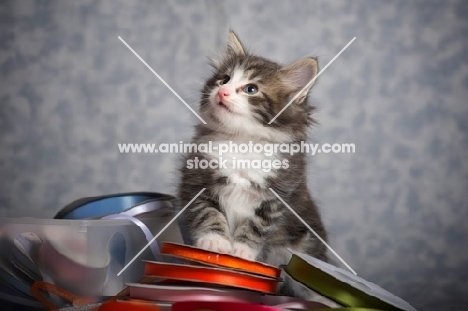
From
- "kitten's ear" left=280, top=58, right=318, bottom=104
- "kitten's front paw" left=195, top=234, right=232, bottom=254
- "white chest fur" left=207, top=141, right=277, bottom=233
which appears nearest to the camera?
"kitten's front paw" left=195, top=234, right=232, bottom=254

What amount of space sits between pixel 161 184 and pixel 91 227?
896mm

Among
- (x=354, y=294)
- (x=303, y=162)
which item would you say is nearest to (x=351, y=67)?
(x=303, y=162)

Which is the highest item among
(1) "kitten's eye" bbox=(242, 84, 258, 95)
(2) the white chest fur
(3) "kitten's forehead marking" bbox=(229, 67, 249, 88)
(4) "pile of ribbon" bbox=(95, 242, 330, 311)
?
(3) "kitten's forehead marking" bbox=(229, 67, 249, 88)

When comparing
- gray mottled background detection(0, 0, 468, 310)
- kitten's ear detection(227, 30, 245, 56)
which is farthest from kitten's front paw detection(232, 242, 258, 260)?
gray mottled background detection(0, 0, 468, 310)

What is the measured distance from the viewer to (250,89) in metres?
1.83

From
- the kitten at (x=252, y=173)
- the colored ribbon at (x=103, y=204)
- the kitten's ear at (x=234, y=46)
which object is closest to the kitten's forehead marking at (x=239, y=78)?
the kitten at (x=252, y=173)

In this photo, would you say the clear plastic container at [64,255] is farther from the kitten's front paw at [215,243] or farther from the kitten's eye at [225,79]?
the kitten's eye at [225,79]

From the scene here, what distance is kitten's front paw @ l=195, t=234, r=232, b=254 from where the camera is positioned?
164cm

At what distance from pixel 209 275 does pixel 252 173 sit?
42cm

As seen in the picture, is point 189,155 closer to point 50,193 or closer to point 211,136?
point 211,136

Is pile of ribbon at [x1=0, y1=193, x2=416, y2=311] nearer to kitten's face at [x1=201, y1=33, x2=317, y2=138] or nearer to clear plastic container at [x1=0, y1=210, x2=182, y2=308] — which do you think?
clear plastic container at [x1=0, y1=210, x2=182, y2=308]

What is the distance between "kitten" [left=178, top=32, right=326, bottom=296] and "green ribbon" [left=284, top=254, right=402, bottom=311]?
0.88 ft

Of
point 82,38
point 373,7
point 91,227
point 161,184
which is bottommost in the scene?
point 91,227

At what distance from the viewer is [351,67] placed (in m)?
2.54
